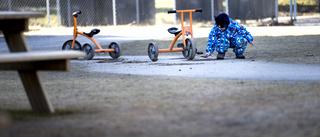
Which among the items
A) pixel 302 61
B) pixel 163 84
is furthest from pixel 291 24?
pixel 163 84

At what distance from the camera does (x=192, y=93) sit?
5.32 metres

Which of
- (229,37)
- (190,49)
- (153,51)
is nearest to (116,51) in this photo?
(153,51)

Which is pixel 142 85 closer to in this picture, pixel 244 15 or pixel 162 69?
pixel 162 69

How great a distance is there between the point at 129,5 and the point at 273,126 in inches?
816

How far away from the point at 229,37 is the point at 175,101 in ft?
17.0

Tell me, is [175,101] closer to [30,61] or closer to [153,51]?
[30,61]

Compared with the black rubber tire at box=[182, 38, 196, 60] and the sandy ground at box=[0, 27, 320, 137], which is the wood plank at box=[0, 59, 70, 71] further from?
the black rubber tire at box=[182, 38, 196, 60]

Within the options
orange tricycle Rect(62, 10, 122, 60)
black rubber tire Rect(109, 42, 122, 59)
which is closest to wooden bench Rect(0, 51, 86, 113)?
orange tricycle Rect(62, 10, 122, 60)

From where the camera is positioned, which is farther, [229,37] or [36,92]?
[229,37]

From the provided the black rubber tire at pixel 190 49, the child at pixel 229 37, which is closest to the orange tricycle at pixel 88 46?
the black rubber tire at pixel 190 49

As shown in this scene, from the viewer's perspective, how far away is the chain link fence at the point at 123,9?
72.1 feet

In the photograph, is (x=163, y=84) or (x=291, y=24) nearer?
(x=163, y=84)

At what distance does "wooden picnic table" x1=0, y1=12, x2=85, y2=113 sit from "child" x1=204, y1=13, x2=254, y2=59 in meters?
5.55

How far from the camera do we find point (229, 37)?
9.87 metres
